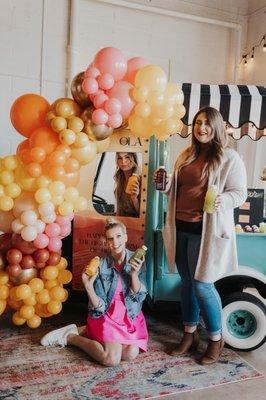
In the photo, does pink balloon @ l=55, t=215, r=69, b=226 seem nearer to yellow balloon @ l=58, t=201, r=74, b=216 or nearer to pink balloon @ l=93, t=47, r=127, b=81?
yellow balloon @ l=58, t=201, r=74, b=216

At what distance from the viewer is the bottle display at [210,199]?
86.5 inches

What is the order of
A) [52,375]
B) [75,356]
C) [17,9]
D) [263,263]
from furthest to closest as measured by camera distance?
1. [17,9]
2. [263,263]
3. [75,356]
4. [52,375]

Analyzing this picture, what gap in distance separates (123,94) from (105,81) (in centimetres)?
13

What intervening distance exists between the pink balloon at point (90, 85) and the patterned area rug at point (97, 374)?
1.64 metres

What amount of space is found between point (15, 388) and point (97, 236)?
3.73ft

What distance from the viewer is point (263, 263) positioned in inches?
103

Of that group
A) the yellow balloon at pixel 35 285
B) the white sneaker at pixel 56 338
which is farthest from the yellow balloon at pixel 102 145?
the white sneaker at pixel 56 338

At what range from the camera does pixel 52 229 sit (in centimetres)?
232

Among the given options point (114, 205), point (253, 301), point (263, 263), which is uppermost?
point (114, 205)

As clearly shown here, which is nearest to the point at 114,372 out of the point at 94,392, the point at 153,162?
the point at 94,392

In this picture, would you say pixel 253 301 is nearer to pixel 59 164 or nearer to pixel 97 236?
pixel 97 236

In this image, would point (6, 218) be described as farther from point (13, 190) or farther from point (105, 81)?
point (105, 81)

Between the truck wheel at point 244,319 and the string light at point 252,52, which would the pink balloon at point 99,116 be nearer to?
the truck wheel at point 244,319

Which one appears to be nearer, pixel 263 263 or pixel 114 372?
pixel 114 372
